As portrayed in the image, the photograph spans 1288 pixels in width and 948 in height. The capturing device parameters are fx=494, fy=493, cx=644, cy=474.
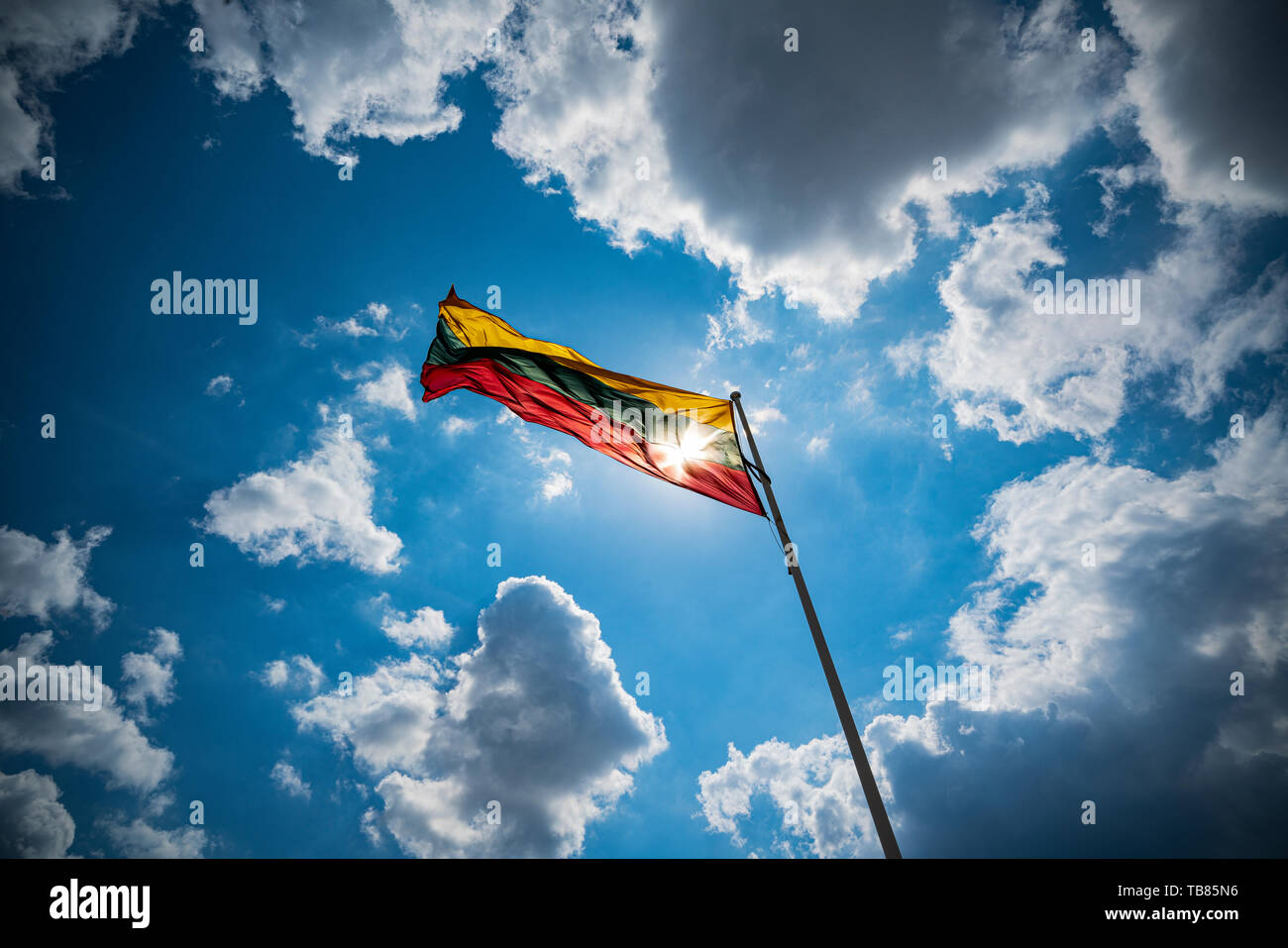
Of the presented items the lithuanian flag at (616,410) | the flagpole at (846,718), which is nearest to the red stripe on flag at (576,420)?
the lithuanian flag at (616,410)

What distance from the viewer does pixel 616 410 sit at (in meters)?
10.4

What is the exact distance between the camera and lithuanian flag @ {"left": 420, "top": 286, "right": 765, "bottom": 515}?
942cm

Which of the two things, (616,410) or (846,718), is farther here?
(616,410)

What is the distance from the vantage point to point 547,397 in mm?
10992

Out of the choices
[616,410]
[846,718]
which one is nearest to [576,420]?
[616,410]

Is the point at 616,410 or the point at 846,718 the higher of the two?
the point at 616,410

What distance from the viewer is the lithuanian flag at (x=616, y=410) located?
30.9ft

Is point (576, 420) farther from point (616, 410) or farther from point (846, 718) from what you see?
point (846, 718)

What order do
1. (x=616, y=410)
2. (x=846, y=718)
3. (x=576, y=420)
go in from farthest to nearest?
1. (x=576, y=420)
2. (x=616, y=410)
3. (x=846, y=718)

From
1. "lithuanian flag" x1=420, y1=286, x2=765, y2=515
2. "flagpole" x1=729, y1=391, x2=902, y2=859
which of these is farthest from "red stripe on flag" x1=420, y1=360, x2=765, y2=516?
"flagpole" x1=729, y1=391, x2=902, y2=859

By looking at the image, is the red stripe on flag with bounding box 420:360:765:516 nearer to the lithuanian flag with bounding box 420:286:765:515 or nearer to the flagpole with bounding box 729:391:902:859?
the lithuanian flag with bounding box 420:286:765:515

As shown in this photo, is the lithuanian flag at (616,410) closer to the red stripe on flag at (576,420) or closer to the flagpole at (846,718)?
the red stripe on flag at (576,420)
